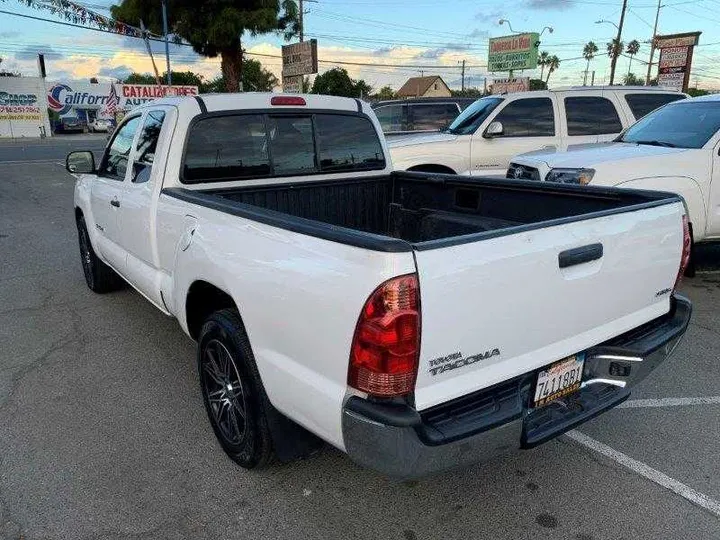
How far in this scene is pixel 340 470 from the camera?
3.00 m

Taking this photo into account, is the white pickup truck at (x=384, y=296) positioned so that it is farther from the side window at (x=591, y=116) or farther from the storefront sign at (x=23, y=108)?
the storefront sign at (x=23, y=108)

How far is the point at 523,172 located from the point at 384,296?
520cm

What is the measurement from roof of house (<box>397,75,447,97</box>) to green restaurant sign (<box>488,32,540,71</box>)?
45546mm

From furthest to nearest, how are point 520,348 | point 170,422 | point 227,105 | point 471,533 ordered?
point 227,105, point 170,422, point 471,533, point 520,348

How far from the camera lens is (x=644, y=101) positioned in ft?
29.4

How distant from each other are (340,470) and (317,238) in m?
1.47

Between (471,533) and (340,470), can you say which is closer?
(471,533)

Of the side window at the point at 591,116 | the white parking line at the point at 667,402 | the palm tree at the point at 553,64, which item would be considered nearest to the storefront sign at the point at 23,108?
the side window at the point at 591,116

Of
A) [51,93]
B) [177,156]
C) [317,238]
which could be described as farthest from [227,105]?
[51,93]

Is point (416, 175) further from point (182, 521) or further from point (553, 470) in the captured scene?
point (182, 521)

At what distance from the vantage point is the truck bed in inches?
127

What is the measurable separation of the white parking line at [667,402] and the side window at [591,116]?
599cm

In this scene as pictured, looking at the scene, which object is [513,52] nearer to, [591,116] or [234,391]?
[591,116]

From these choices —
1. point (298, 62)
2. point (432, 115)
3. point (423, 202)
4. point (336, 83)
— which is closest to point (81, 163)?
point (423, 202)
